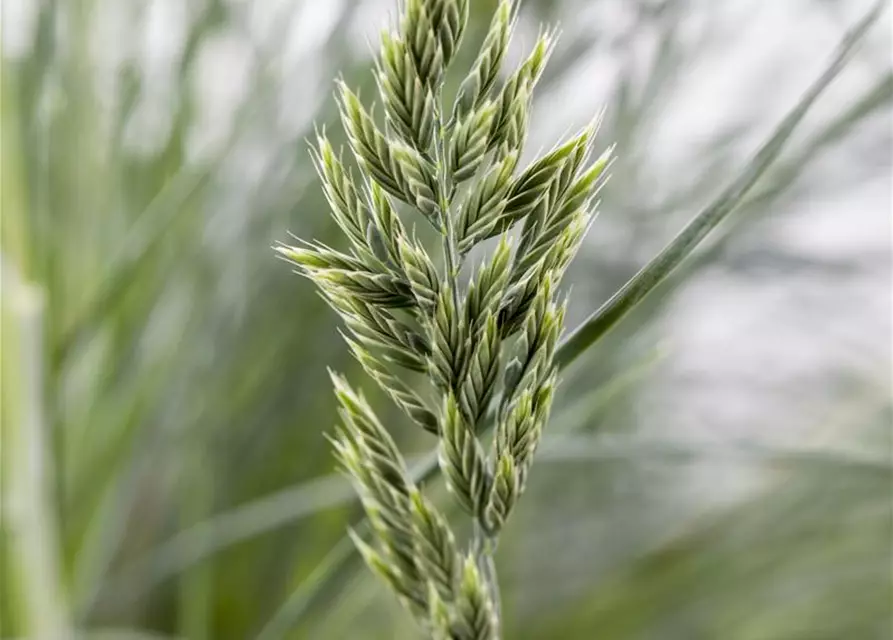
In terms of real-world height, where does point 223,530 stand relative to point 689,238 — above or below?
below

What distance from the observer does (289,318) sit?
37cm

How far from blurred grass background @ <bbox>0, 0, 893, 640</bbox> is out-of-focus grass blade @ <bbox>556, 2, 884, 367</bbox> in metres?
0.11

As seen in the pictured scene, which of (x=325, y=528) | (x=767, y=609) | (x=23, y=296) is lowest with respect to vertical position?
(x=767, y=609)

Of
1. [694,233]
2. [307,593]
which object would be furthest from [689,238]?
[307,593]

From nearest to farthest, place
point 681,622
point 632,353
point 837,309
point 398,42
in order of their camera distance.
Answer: point 398,42 → point 632,353 → point 681,622 → point 837,309

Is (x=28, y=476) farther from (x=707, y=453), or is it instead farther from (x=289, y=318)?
(x=707, y=453)

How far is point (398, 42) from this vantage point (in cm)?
10

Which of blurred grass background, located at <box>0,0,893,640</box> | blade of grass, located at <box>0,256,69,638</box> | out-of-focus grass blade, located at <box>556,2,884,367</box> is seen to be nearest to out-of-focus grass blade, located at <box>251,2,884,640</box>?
out-of-focus grass blade, located at <box>556,2,884,367</box>

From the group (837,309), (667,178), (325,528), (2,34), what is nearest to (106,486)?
(325,528)

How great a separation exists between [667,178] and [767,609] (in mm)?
240

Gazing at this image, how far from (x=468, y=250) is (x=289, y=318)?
0.27 m

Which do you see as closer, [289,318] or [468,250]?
[468,250]

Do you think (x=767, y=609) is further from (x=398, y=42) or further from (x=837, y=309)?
(x=398, y=42)

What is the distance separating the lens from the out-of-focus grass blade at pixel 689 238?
120 millimetres
